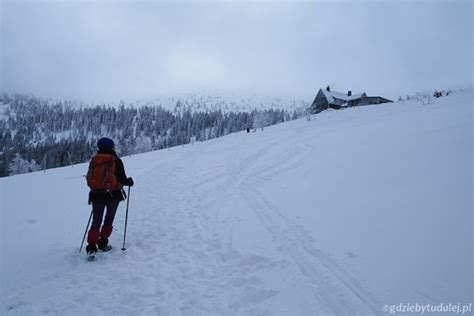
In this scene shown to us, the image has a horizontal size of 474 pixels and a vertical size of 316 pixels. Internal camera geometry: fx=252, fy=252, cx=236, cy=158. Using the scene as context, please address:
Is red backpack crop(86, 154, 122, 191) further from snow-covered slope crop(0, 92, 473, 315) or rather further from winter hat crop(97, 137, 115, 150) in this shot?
snow-covered slope crop(0, 92, 473, 315)

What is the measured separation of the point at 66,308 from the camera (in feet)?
11.7

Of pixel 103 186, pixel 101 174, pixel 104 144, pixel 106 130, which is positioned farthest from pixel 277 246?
pixel 106 130

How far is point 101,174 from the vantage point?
16.0 ft

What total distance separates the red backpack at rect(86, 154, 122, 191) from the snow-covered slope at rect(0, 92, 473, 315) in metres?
1.43

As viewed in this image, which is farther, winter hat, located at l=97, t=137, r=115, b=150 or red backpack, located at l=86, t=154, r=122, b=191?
winter hat, located at l=97, t=137, r=115, b=150

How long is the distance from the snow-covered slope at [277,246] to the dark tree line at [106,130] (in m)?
81.5

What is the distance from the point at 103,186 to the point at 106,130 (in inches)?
6119

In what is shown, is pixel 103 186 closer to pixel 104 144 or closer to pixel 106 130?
pixel 104 144

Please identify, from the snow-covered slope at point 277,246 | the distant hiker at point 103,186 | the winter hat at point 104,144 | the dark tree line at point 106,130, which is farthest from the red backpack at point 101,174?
the dark tree line at point 106,130

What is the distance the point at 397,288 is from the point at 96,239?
5220 mm

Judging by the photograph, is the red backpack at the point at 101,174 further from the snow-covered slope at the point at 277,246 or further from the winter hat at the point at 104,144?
the snow-covered slope at the point at 277,246

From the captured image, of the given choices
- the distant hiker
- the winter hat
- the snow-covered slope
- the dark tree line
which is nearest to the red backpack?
the distant hiker

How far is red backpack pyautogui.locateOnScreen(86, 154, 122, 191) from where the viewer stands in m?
4.87

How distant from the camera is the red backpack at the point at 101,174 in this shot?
487 cm
